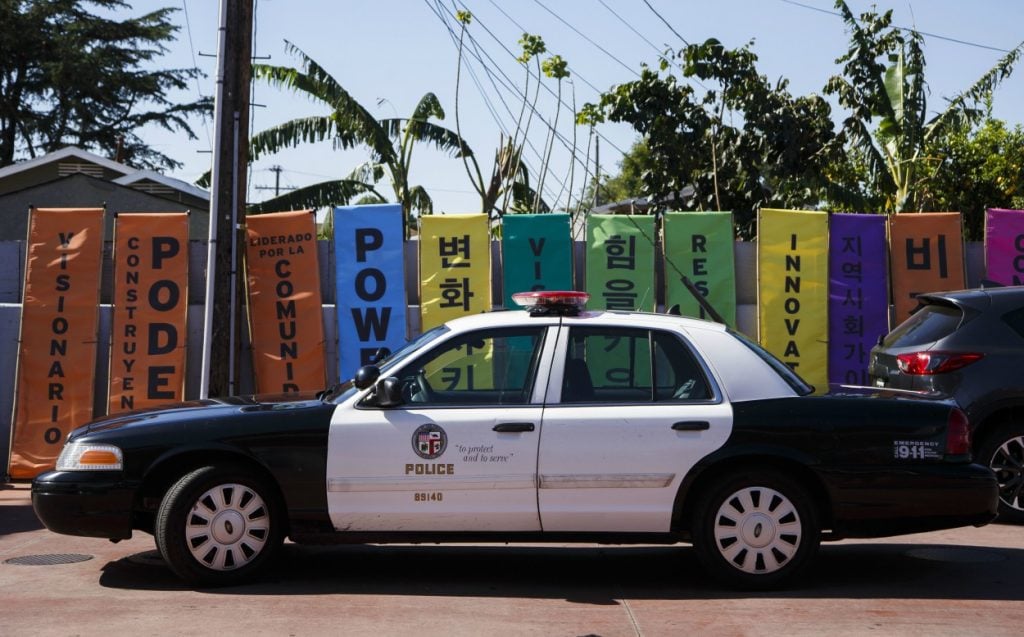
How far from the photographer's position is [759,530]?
22.0 ft

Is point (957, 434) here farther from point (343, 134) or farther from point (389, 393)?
point (343, 134)

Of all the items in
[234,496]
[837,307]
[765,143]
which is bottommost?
[234,496]

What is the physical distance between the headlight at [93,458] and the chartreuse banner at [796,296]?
7.87m

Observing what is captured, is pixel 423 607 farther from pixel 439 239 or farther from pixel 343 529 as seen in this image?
pixel 439 239

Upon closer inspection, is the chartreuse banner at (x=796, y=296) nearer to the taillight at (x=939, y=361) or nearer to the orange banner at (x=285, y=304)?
the taillight at (x=939, y=361)

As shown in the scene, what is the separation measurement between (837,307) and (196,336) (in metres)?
6.75

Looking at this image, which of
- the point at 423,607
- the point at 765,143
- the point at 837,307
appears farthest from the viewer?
the point at 765,143

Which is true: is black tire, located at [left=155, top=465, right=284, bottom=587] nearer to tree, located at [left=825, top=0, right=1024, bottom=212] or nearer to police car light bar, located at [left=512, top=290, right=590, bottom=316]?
police car light bar, located at [left=512, top=290, right=590, bottom=316]

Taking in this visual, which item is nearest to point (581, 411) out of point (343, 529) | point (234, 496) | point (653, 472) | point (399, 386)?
point (653, 472)

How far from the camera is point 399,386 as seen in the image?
679cm

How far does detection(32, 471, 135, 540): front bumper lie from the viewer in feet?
22.3

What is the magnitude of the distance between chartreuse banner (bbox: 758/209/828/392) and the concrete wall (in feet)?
0.72

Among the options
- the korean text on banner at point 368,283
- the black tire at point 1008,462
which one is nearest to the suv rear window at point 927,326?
the black tire at point 1008,462

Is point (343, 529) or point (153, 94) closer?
point (343, 529)
